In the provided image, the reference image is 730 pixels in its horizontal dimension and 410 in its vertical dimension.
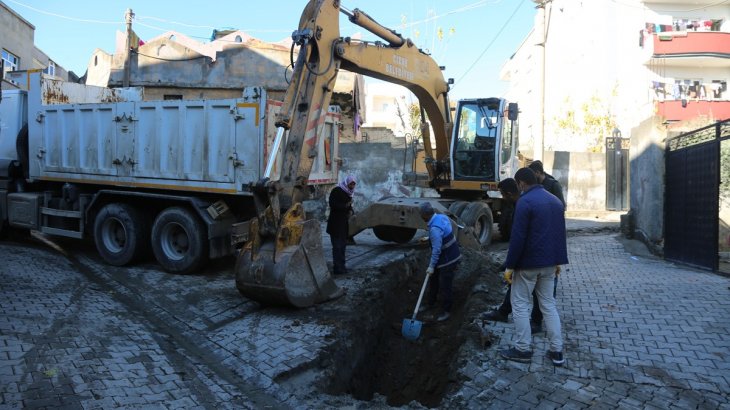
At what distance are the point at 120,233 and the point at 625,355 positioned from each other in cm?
742

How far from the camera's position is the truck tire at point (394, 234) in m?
10.4

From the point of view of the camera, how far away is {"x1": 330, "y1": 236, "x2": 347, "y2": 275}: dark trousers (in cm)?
754

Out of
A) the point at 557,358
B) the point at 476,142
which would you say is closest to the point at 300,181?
the point at 557,358

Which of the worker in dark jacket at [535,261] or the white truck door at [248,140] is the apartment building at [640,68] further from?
the worker in dark jacket at [535,261]

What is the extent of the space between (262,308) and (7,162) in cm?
729

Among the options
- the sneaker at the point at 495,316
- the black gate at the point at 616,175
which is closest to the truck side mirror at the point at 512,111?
the sneaker at the point at 495,316

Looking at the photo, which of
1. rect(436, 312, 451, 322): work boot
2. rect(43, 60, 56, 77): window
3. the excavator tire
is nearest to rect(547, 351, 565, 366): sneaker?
rect(436, 312, 451, 322): work boot

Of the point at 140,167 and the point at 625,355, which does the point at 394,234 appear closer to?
the point at 140,167

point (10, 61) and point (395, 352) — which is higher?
point (10, 61)

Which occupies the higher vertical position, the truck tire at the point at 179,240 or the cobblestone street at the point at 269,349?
the truck tire at the point at 179,240

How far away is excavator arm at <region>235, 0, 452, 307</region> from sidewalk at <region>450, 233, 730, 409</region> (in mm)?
1999

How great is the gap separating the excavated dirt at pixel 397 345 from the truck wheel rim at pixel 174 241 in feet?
9.79

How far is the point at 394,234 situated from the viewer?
10.4 meters

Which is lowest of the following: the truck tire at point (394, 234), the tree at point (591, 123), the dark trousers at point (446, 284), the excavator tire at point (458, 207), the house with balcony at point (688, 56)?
the dark trousers at point (446, 284)
